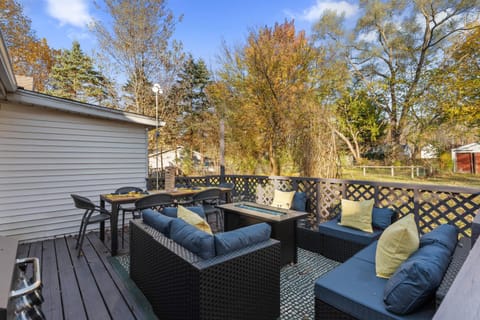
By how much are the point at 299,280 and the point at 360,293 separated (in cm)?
120

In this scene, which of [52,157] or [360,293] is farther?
[52,157]

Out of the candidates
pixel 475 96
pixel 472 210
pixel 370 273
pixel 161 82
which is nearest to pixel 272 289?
pixel 370 273

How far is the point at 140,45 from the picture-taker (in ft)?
30.2

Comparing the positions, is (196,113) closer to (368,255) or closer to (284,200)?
(284,200)

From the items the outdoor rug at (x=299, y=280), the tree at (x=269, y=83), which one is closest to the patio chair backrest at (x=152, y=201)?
the outdoor rug at (x=299, y=280)

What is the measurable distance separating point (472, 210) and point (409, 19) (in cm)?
1258

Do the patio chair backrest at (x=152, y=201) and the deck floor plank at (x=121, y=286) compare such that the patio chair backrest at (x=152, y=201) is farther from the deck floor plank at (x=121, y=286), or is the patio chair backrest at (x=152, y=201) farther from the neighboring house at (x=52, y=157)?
the neighboring house at (x=52, y=157)

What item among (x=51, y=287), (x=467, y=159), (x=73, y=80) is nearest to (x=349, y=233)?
(x=51, y=287)

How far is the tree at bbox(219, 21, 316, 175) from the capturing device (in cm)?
811

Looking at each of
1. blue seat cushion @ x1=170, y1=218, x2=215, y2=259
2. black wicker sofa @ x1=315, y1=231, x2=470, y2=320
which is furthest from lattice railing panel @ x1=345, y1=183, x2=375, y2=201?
blue seat cushion @ x1=170, y1=218, x2=215, y2=259

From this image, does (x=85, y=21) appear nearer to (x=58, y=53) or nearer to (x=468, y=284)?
(x=58, y=53)

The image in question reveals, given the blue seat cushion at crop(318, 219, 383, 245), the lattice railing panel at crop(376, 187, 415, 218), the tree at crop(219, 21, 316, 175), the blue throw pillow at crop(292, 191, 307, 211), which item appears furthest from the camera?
the tree at crop(219, 21, 316, 175)

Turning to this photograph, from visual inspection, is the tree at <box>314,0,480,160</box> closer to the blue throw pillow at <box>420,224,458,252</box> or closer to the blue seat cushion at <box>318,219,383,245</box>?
the blue seat cushion at <box>318,219,383,245</box>

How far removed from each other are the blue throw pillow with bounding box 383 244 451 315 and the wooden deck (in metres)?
1.92
